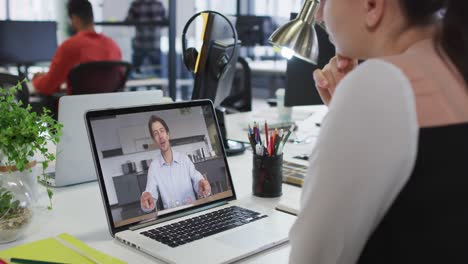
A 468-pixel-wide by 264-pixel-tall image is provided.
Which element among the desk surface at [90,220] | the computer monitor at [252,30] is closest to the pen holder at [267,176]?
the desk surface at [90,220]

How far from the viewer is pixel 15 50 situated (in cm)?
430

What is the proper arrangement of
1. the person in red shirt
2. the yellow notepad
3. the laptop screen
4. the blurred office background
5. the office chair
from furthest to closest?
the blurred office background
the person in red shirt
the office chair
the laptop screen
the yellow notepad

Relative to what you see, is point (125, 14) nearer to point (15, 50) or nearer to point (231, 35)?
point (15, 50)

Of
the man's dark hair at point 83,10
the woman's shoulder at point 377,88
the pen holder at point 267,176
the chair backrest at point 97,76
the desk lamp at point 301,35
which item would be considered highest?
the man's dark hair at point 83,10

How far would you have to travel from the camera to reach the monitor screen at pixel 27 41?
4216 millimetres

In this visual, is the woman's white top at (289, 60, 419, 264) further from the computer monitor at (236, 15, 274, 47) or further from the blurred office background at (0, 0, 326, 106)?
the computer monitor at (236, 15, 274, 47)

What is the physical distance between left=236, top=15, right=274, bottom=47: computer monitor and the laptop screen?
3.26 meters

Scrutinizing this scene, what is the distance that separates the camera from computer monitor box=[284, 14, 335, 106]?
6.68 ft

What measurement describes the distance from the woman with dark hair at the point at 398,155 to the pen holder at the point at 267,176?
565 millimetres

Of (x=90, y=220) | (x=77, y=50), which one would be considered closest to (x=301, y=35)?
(x=90, y=220)

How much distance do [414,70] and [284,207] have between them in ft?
2.04

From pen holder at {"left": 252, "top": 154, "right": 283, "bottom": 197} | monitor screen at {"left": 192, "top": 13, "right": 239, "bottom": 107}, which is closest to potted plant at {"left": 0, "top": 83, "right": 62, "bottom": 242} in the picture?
pen holder at {"left": 252, "top": 154, "right": 283, "bottom": 197}

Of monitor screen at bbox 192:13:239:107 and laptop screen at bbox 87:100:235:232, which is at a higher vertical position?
monitor screen at bbox 192:13:239:107

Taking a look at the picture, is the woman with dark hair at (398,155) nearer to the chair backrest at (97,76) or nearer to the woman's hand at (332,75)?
the woman's hand at (332,75)
